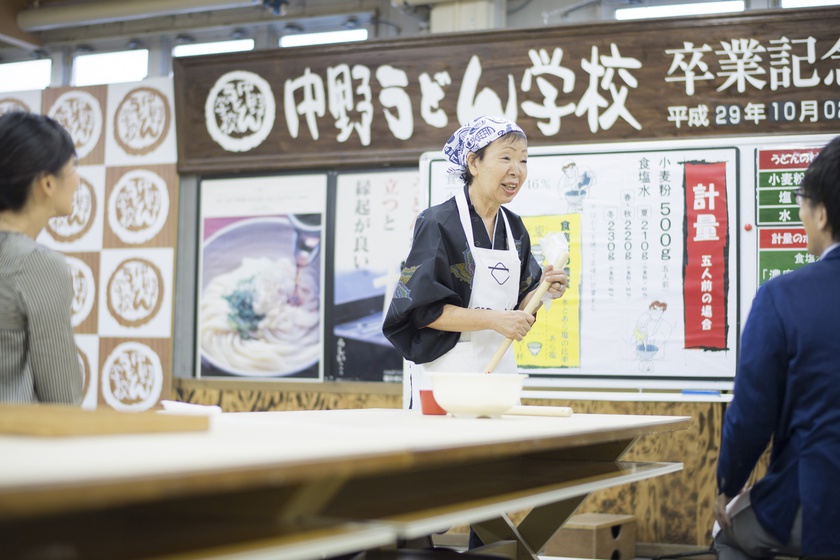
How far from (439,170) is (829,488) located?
3.15m

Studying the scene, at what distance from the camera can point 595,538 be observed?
13.3 ft

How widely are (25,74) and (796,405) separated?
254 inches

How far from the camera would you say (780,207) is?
4.30 meters

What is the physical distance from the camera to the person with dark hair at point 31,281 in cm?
183

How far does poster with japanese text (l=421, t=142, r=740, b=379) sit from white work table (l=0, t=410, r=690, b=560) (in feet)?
8.78

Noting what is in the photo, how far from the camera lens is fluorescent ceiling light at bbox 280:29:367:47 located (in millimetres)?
6074

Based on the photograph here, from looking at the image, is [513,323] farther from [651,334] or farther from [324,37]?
[324,37]

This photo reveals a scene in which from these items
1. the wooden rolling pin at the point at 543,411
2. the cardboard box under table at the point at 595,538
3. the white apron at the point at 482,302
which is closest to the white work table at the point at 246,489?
the wooden rolling pin at the point at 543,411

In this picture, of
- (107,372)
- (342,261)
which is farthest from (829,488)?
(107,372)

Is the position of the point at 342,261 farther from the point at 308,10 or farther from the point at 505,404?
the point at 505,404

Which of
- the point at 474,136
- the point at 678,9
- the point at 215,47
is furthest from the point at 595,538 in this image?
the point at 215,47

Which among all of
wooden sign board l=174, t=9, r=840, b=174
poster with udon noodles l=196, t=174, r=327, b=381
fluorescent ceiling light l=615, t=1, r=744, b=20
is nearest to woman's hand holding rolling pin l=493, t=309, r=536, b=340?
wooden sign board l=174, t=9, r=840, b=174

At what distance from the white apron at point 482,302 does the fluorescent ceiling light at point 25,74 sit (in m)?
4.99

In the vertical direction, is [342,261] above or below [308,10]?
below
